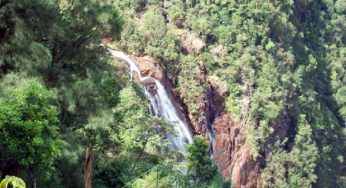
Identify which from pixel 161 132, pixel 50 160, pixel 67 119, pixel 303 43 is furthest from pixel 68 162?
pixel 303 43

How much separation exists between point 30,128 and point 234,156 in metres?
21.8

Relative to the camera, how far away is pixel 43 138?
872 centimetres

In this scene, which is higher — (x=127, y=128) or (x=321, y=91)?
(x=127, y=128)

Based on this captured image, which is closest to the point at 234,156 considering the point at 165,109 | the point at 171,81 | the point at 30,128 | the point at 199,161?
the point at 171,81

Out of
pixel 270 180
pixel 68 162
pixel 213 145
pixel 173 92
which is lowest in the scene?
pixel 270 180

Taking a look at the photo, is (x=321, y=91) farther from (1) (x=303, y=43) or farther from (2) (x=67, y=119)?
(2) (x=67, y=119)

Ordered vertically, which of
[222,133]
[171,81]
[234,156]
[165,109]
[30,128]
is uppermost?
[30,128]

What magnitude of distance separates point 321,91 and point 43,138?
35.6 m

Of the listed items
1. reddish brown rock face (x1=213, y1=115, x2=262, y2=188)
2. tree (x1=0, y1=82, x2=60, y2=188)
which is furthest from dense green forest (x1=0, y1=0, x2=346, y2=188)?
reddish brown rock face (x1=213, y1=115, x2=262, y2=188)

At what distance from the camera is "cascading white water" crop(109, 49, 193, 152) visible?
2503 centimetres

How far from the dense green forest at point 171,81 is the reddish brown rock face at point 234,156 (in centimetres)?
54

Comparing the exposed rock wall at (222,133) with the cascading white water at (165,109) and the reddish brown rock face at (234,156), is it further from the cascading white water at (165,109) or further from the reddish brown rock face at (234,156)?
the cascading white water at (165,109)

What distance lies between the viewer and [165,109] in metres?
25.9

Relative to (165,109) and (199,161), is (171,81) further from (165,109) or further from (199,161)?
(199,161)
